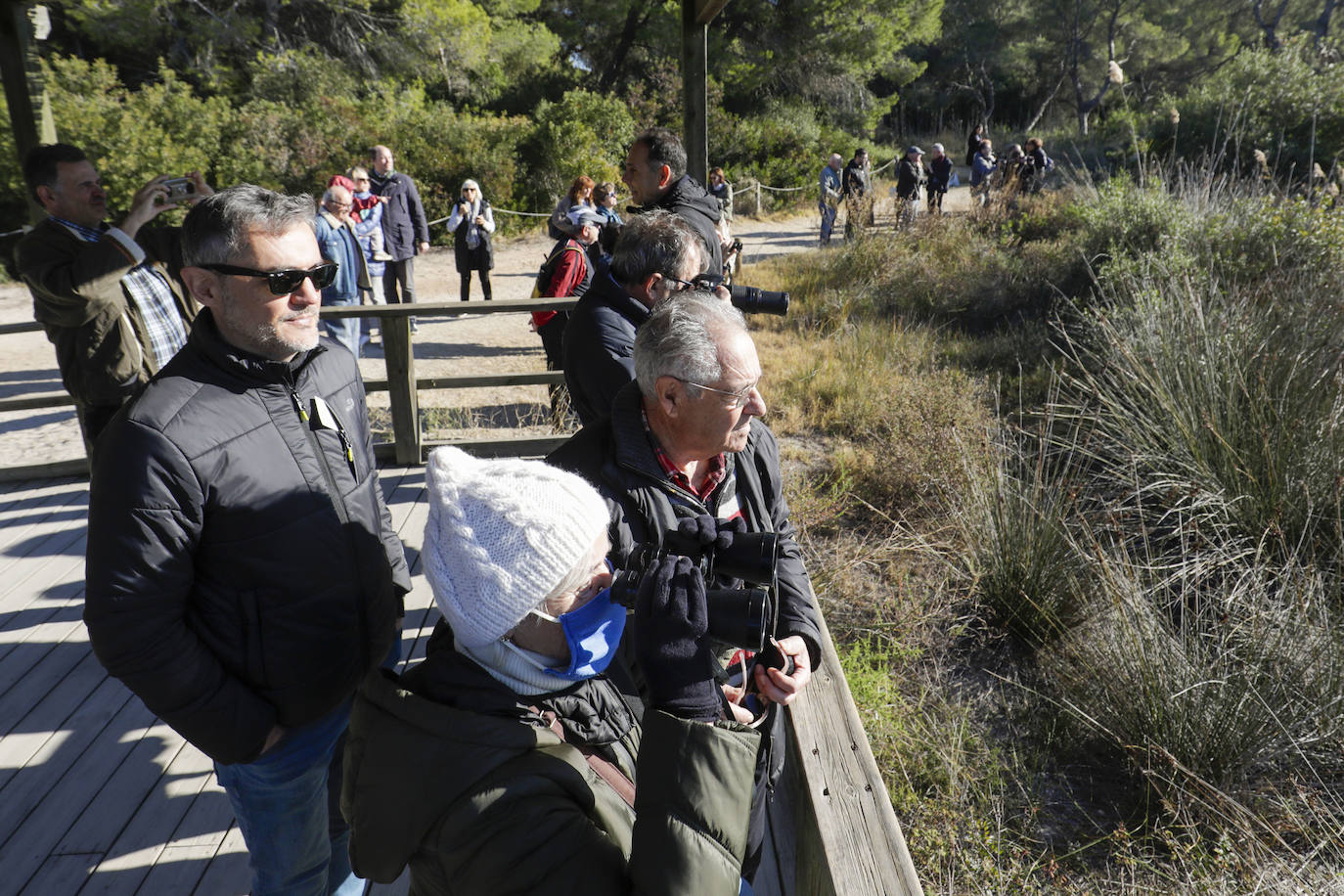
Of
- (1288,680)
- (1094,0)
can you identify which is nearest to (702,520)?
(1288,680)

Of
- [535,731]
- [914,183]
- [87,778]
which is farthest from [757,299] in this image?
[914,183]

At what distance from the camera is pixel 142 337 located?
9.90 ft

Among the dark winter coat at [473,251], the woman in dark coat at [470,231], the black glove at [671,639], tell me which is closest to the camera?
the black glove at [671,639]

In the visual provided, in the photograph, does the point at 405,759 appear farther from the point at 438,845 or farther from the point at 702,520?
the point at 702,520

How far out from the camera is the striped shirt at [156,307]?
9.75 ft

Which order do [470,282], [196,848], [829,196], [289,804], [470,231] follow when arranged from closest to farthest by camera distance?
[289,804] → [196,848] → [470,231] → [470,282] → [829,196]

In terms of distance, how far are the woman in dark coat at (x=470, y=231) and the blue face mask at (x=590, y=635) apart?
8659 mm

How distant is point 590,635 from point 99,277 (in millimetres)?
2470

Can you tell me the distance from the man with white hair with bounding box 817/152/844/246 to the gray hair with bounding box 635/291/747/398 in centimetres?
A: 1043

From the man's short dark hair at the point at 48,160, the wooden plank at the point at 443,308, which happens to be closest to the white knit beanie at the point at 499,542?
the man's short dark hair at the point at 48,160

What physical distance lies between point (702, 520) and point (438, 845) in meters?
0.67

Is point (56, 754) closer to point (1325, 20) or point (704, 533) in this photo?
point (704, 533)

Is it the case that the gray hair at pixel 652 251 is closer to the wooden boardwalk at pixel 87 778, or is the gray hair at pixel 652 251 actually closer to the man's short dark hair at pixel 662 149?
the man's short dark hair at pixel 662 149

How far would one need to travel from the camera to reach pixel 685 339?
1.81 meters
